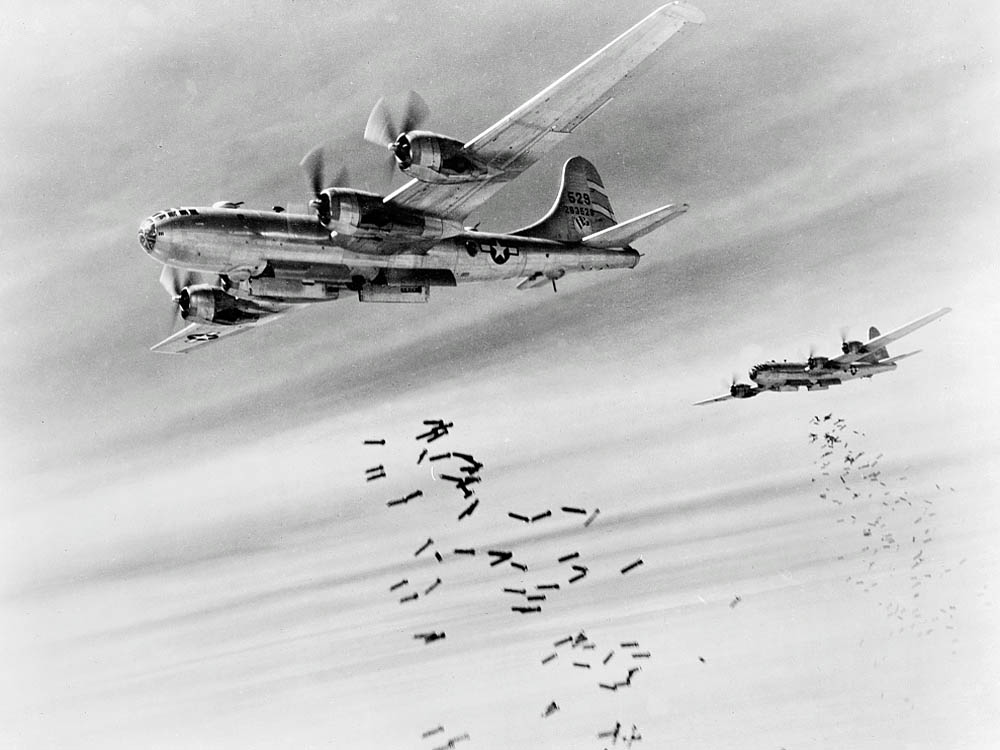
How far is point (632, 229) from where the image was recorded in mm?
36469

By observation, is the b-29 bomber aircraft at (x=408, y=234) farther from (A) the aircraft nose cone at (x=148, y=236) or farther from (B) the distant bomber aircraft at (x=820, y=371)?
(B) the distant bomber aircraft at (x=820, y=371)

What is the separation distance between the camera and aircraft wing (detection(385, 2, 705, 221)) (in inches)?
1053

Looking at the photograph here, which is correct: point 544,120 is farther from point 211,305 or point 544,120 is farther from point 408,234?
point 211,305

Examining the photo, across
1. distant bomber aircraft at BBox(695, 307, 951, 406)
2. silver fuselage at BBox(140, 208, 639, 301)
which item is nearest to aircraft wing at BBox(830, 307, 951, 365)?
distant bomber aircraft at BBox(695, 307, 951, 406)

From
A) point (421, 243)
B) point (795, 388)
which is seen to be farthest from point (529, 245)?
point (795, 388)

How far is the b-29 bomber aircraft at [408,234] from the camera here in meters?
28.7

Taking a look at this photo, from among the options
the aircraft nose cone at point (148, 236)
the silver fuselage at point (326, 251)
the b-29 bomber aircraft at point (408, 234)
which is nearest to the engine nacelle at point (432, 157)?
the b-29 bomber aircraft at point (408, 234)

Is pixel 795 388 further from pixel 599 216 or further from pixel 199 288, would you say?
pixel 199 288

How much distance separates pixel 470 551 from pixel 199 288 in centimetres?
1399

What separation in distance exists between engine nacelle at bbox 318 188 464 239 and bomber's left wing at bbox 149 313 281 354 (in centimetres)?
735

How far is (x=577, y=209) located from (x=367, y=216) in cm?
1373

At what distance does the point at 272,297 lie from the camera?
32188mm

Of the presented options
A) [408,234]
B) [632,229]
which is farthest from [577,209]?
[408,234]

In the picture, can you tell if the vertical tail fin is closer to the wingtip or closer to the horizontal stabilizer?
the horizontal stabilizer
